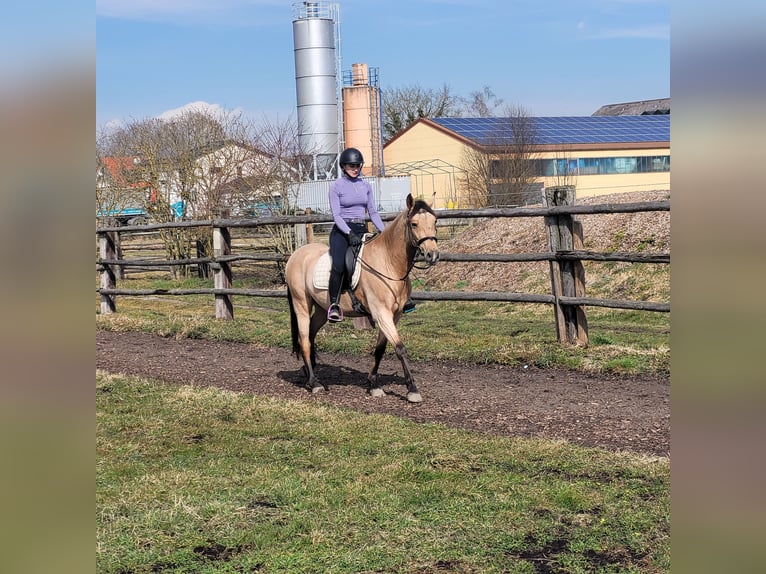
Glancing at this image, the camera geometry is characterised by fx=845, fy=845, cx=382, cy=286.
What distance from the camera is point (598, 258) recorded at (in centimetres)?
961

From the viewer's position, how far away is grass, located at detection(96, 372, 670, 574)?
3.86 m

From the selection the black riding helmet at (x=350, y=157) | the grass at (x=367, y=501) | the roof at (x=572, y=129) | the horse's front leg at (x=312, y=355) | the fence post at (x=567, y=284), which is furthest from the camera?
the roof at (x=572, y=129)

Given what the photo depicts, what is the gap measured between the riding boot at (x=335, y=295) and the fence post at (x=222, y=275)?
5.68 metres

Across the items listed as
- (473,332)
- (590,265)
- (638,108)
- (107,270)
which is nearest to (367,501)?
(473,332)

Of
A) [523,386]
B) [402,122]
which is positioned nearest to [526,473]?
[523,386]

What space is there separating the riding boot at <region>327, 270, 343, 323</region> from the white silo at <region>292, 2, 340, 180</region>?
32902 mm

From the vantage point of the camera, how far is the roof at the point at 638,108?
228 ft

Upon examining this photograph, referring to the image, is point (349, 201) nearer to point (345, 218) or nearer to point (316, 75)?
point (345, 218)

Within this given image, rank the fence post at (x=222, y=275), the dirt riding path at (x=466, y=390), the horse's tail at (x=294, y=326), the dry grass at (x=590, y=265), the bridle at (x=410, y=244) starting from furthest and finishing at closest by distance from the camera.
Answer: the dry grass at (x=590, y=265) → the fence post at (x=222, y=275) → the horse's tail at (x=294, y=326) → the bridle at (x=410, y=244) → the dirt riding path at (x=466, y=390)

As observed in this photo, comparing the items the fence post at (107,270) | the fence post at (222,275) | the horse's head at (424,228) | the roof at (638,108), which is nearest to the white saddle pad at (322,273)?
the horse's head at (424,228)

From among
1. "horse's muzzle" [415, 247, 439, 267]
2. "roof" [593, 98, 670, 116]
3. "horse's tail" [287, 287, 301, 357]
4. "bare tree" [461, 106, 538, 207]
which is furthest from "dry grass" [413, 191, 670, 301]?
"roof" [593, 98, 670, 116]

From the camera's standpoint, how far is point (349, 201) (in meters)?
8.04

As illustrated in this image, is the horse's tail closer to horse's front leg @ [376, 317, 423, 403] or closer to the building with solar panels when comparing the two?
horse's front leg @ [376, 317, 423, 403]

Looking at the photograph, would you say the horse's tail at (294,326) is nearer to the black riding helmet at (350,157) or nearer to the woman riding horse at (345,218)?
the woman riding horse at (345,218)
